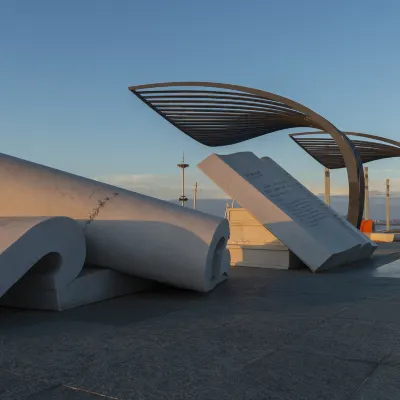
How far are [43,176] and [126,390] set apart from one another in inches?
203

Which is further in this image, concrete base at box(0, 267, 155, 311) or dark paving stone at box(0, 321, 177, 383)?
concrete base at box(0, 267, 155, 311)

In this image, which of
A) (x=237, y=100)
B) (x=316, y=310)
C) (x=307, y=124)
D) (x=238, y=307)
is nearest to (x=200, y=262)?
(x=238, y=307)

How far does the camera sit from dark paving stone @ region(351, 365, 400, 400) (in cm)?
316

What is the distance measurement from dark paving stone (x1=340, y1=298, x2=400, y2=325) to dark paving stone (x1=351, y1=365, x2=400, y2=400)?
72.4 inches

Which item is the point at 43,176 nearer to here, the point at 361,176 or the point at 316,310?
the point at 316,310

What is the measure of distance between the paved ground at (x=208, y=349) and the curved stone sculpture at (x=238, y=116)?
8.94m

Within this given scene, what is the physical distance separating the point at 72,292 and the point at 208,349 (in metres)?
2.68

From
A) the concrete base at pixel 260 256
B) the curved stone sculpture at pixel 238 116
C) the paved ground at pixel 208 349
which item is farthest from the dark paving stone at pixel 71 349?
the curved stone sculpture at pixel 238 116

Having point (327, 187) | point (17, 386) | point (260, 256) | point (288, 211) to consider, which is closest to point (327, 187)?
point (327, 187)

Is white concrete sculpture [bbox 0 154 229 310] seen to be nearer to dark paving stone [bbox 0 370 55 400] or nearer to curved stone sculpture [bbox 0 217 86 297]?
curved stone sculpture [bbox 0 217 86 297]

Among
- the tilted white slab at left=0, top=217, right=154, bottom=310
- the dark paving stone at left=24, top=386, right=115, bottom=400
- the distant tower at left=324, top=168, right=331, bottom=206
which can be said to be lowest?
the dark paving stone at left=24, top=386, right=115, bottom=400

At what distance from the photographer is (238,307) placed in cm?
639

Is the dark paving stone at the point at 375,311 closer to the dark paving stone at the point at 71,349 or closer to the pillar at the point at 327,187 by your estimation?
the dark paving stone at the point at 71,349

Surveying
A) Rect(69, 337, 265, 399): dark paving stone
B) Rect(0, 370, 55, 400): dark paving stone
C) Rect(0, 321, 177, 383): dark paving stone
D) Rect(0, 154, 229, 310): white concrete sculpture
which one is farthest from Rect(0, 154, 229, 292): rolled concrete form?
Rect(0, 370, 55, 400): dark paving stone
